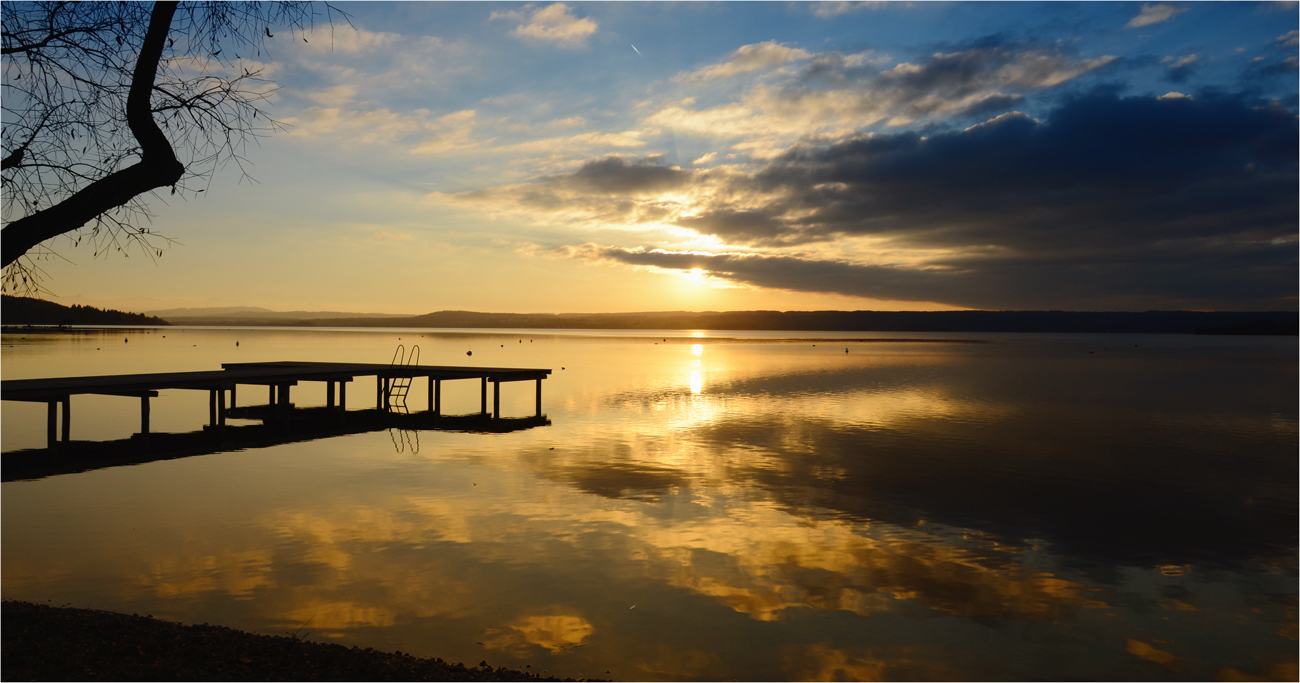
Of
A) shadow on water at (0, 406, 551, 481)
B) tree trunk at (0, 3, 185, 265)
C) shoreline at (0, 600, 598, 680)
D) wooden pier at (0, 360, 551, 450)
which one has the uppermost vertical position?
tree trunk at (0, 3, 185, 265)

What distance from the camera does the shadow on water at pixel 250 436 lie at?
19094 mm

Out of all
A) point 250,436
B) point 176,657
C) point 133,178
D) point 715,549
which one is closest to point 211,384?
point 250,436

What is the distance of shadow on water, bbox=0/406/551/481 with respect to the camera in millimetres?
19094

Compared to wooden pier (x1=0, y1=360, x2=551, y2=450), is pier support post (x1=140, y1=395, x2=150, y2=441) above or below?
below

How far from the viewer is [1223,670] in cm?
815

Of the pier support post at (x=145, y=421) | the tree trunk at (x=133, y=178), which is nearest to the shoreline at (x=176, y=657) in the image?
the tree trunk at (x=133, y=178)

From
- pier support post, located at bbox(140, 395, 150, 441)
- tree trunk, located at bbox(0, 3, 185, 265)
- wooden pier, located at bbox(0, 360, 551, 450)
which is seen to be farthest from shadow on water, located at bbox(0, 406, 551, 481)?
tree trunk, located at bbox(0, 3, 185, 265)

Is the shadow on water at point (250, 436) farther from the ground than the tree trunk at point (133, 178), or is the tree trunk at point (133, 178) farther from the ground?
the tree trunk at point (133, 178)

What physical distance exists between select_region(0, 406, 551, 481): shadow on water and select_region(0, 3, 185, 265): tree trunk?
1392 cm

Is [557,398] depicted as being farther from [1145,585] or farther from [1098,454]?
[1145,585]

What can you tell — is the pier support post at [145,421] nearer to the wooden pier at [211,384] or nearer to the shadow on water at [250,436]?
the wooden pier at [211,384]

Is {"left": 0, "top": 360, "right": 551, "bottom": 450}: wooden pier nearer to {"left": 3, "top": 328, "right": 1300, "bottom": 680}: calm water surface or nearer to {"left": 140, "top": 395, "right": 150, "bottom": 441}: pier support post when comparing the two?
{"left": 140, "top": 395, "right": 150, "bottom": 441}: pier support post

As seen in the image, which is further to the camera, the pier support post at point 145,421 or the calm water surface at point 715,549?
the pier support post at point 145,421

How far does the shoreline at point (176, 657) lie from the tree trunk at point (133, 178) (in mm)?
3364
